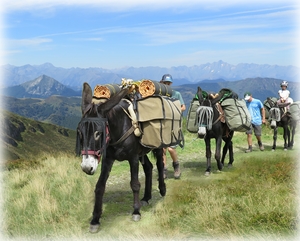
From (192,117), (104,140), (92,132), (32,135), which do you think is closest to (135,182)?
(104,140)

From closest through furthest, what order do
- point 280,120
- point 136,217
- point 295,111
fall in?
point 136,217
point 295,111
point 280,120

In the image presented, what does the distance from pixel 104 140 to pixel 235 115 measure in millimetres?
6147

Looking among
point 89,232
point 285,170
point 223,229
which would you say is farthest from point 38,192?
point 285,170

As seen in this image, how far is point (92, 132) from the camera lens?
17.5 ft

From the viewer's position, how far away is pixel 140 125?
21.4 feet

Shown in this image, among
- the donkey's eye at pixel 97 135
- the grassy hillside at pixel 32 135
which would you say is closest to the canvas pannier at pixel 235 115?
the donkey's eye at pixel 97 135

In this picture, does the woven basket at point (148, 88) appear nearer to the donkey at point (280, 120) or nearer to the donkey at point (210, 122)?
the donkey at point (210, 122)

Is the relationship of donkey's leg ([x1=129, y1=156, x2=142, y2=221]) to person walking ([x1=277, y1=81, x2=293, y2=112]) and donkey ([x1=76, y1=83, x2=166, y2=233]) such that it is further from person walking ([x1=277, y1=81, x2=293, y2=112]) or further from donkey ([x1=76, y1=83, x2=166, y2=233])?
person walking ([x1=277, y1=81, x2=293, y2=112])

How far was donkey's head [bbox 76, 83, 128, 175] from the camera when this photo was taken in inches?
206

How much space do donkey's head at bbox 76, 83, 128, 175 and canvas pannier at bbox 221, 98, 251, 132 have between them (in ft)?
18.8

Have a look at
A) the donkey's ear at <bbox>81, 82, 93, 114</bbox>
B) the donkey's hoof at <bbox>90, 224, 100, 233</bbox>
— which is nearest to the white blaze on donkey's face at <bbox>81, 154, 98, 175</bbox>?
the donkey's ear at <bbox>81, 82, 93, 114</bbox>

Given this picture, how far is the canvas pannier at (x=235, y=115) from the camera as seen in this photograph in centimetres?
1038

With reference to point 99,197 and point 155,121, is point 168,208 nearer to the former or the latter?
point 99,197

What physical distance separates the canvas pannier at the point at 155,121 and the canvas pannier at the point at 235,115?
13.3ft
